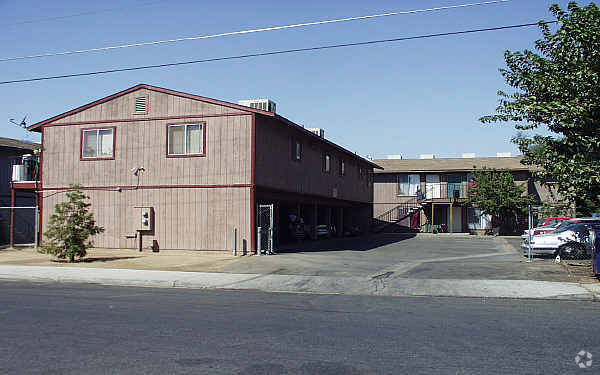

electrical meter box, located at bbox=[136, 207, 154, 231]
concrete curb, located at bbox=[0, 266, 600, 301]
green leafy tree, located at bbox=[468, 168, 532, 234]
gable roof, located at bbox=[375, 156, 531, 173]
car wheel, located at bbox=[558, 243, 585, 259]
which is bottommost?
concrete curb, located at bbox=[0, 266, 600, 301]

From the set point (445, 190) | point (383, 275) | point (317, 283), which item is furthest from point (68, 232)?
point (445, 190)

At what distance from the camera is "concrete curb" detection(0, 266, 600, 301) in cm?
1293

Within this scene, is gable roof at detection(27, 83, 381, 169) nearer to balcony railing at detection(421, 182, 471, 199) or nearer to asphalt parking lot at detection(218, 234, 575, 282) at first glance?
asphalt parking lot at detection(218, 234, 575, 282)

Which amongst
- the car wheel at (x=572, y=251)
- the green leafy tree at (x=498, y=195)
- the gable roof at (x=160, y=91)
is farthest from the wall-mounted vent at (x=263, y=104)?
the green leafy tree at (x=498, y=195)

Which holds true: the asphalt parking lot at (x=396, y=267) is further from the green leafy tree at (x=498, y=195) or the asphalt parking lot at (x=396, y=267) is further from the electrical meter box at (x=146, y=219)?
the green leafy tree at (x=498, y=195)

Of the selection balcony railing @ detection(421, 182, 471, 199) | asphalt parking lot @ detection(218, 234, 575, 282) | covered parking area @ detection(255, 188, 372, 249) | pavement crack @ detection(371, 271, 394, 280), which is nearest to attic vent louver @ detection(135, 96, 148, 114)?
covered parking area @ detection(255, 188, 372, 249)

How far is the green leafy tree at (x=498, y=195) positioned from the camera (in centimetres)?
3991

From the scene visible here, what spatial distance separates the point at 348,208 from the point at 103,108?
75.3 ft

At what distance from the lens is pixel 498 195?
4000cm

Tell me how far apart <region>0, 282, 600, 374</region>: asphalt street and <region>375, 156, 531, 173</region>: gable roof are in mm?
33677

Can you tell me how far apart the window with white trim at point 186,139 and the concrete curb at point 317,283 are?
713cm

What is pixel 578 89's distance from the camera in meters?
14.1

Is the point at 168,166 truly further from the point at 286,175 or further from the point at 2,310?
the point at 2,310

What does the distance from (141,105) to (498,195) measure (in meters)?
27.3
